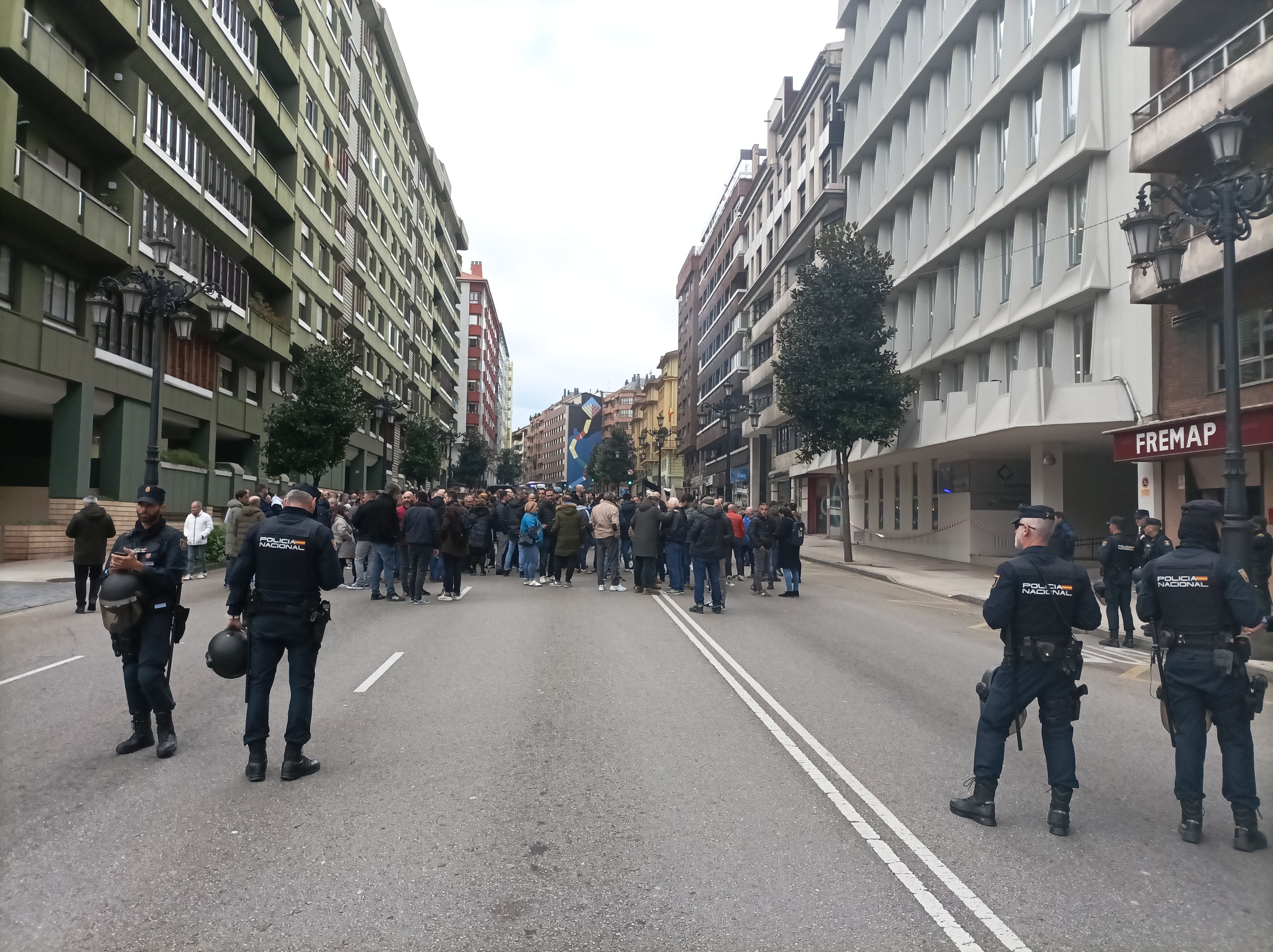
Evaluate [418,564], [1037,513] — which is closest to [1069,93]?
[418,564]

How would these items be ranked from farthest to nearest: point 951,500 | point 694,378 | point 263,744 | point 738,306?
point 694,378
point 738,306
point 951,500
point 263,744

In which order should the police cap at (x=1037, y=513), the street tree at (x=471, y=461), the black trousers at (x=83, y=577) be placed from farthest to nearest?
the street tree at (x=471, y=461)
the black trousers at (x=83, y=577)
the police cap at (x=1037, y=513)

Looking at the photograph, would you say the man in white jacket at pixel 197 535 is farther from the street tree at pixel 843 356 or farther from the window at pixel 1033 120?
the window at pixel 1033 120

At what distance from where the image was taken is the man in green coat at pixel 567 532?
17484 mm

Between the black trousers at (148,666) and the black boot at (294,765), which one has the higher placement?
the black trousers at (148,666)

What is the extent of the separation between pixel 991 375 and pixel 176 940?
25.7 metres

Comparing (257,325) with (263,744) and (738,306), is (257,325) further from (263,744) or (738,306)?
(738,306)

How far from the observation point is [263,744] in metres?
5.52

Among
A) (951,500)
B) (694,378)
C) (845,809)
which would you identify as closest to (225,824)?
(845,809)

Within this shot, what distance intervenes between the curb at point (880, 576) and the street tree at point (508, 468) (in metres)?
83.7

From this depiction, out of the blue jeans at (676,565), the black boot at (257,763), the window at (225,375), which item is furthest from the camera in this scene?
the window at (225,375)

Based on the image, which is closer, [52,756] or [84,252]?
[52,756]

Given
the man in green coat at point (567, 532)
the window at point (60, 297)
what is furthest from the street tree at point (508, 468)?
the man in green coat at point (567, 532)

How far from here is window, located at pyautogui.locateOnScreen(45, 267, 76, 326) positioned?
20.2m
